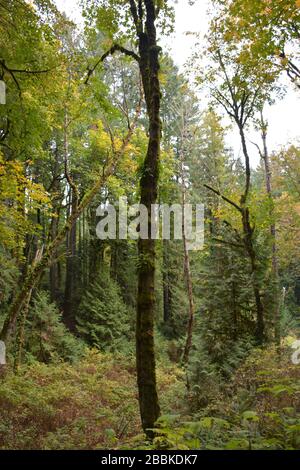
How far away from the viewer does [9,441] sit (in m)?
6.78

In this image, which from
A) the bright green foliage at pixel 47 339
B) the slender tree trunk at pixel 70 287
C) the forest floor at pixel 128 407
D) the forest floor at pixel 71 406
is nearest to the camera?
the forest floor at pixel 128 407

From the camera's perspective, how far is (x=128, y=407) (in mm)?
Result: 8930

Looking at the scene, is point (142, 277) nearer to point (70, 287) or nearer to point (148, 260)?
point (148, 260)

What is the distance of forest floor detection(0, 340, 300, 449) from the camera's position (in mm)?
4664

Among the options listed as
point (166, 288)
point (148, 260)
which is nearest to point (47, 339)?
point (166, 288)

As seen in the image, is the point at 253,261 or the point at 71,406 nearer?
the point at 71,406

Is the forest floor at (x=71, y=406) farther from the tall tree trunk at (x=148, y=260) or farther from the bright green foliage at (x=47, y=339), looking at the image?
the bright green foliage at (x=47, y=339)

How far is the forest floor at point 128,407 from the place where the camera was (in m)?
4.66

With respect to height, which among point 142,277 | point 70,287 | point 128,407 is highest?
point 142,277

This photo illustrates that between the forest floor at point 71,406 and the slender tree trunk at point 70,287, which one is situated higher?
the slender tree trunk at point 70,287

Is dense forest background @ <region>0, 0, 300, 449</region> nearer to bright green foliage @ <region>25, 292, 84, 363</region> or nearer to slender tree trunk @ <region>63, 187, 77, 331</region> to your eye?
bright green foliage @ <region>25, 292, 84, 363</region>

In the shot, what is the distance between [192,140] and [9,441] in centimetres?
1815

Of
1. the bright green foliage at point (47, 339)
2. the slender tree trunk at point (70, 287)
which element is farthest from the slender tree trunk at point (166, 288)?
the bright green foliage at point (47, 339)
